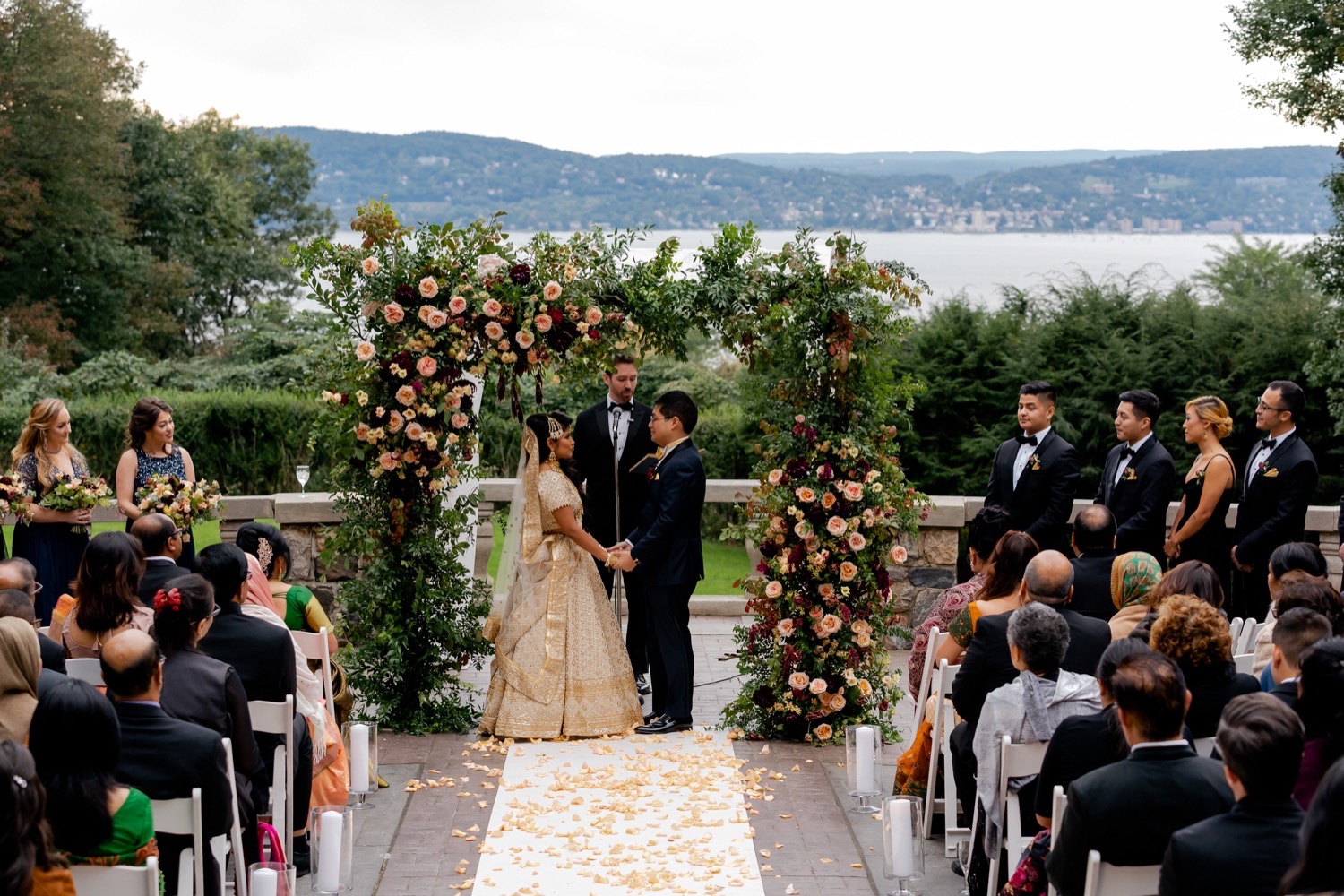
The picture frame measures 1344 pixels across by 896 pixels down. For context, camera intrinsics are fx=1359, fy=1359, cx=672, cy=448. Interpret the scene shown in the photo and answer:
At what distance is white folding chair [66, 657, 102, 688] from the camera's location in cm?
498

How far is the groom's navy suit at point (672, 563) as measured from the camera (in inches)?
290

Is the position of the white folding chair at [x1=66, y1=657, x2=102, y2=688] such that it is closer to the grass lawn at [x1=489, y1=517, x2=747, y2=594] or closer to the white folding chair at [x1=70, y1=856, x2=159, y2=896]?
the white folding chair at [x1=70, y1=856, x2=159, y2=896]

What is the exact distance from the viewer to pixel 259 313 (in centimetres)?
2631

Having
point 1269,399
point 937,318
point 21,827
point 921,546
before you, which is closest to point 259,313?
point 937,318

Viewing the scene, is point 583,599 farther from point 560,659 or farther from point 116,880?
point 116,880

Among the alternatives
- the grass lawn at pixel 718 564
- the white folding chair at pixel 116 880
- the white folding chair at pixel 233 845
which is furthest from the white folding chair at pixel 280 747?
the grass lawn at pixel 718 564

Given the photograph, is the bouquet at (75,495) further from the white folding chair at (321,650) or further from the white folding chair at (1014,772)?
the white folding chair at (1014,772)

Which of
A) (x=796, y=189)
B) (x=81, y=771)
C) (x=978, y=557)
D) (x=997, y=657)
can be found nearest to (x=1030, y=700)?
(x=997, y=657)

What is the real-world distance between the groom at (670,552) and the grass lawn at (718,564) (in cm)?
437

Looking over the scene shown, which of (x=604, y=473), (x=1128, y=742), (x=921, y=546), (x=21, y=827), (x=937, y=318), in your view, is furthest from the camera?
(x=937, y=318)

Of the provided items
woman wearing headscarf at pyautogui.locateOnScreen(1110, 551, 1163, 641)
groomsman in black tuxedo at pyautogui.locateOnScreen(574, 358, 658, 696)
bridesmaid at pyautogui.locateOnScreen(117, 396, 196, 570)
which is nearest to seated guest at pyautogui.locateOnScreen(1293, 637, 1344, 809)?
woman wearing headscarf at pyautogui.locateOnScreen(1110, 551, 1163, 641)

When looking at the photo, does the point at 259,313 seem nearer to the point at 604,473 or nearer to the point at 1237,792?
the point at 604,473

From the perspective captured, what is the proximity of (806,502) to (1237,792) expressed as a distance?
14.1 feet

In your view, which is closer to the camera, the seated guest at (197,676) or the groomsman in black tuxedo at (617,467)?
the seated guest at (197,676)
